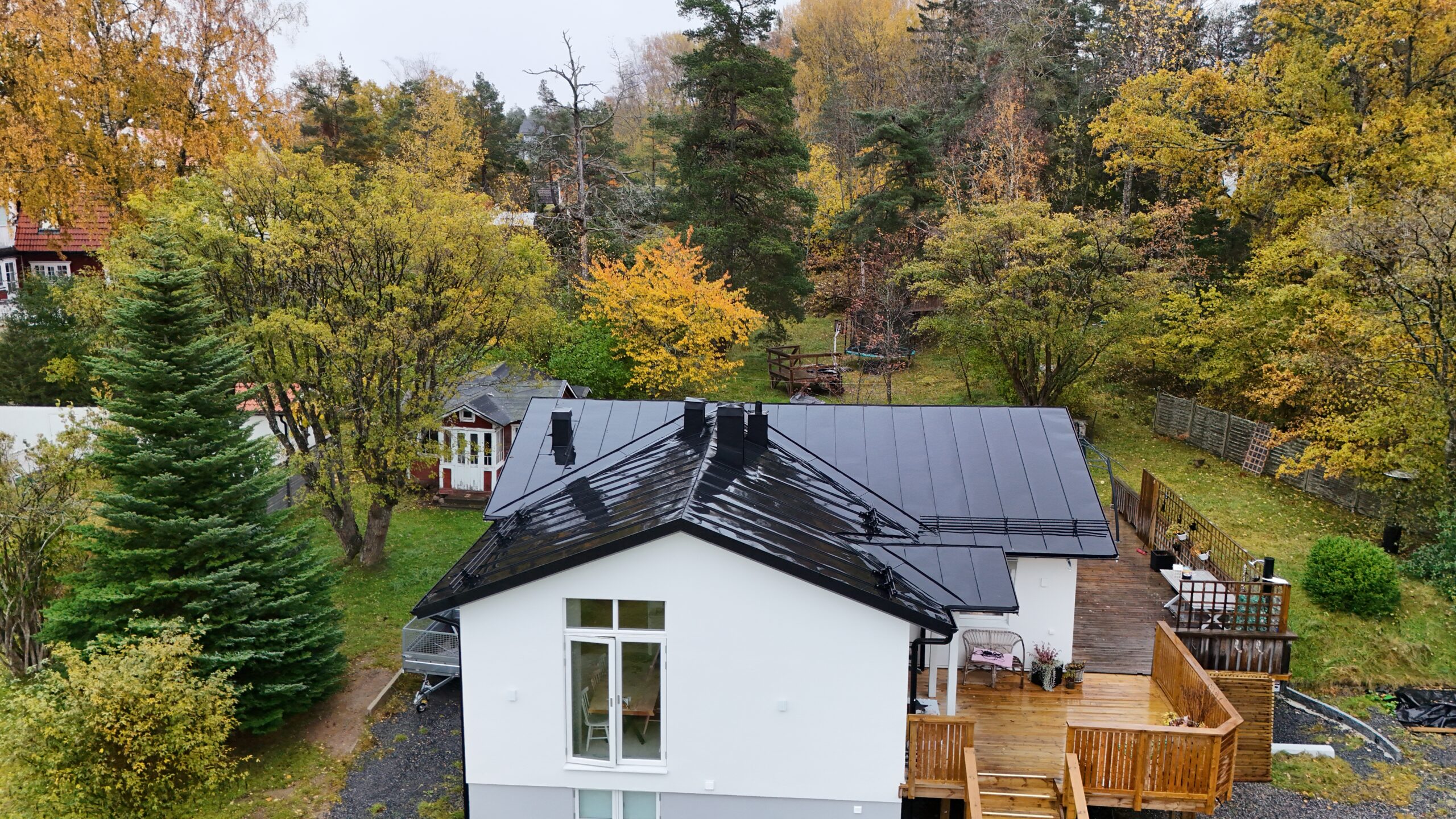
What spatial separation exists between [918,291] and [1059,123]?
8727mm

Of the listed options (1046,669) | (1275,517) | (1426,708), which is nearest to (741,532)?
(1046,669)

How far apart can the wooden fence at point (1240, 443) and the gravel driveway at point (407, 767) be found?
58.3 ft

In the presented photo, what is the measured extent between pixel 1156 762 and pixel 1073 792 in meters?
1.20

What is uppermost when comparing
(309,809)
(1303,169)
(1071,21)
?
(1071,21)

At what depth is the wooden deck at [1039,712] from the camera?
10.6 m

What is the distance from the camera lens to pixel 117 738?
31.7ft

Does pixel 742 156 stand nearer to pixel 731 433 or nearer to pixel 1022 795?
pixel 731 433

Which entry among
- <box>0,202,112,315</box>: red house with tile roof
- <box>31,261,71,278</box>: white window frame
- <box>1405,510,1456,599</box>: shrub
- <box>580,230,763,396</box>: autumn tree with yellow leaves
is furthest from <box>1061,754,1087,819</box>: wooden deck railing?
<box>31,261,71,278</box>: white window frame

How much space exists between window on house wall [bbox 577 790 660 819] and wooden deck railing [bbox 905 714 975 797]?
2.90 m

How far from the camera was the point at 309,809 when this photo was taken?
1143 centimetres

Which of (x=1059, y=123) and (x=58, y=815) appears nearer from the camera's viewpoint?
(x=58, y=815)

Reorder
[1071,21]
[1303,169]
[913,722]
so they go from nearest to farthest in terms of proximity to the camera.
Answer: [913,722] < [1303,169] < [1071,21]

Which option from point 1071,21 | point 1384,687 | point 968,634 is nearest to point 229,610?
point 968,634

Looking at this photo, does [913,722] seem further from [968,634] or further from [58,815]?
[58,815]
